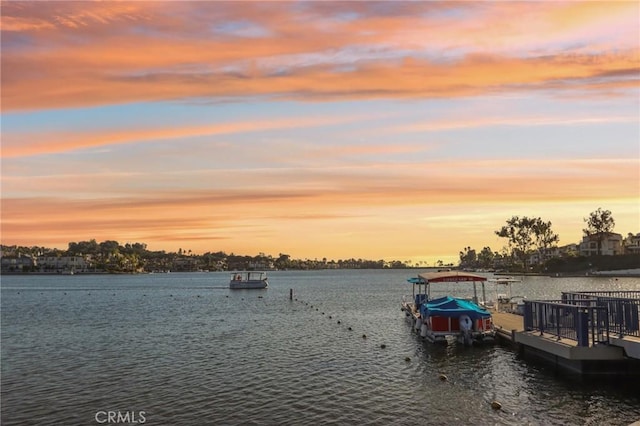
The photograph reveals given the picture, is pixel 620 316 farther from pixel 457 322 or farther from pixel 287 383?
pixel 287 383

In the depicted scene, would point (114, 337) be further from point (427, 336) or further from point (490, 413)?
point (490, 413)

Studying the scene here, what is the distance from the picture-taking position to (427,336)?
1686 inches

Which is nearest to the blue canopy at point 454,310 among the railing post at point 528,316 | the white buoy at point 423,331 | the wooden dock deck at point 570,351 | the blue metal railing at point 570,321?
the white buoy at point 423,331

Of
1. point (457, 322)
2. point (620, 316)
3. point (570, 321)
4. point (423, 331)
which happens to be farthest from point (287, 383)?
point (620, 316)

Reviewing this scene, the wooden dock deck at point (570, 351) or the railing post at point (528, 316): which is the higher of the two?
the railing post at point (528, 316)

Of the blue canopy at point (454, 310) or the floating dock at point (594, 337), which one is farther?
the blue canopy at point (454, 310)

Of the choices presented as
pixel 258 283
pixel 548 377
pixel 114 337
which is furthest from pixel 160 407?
pixel 258 283

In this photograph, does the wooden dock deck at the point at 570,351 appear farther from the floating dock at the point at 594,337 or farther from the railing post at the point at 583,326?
the railing post at the point at 583,326

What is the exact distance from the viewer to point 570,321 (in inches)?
1158

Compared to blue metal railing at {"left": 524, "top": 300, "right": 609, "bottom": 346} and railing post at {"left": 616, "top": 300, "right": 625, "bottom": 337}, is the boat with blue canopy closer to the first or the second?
blue metal railing at {"left": 524, "top": 300, "right": 609, "bottom": 346}

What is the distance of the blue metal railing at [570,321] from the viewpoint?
1073 inches

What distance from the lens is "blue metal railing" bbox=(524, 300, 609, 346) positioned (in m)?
27.3

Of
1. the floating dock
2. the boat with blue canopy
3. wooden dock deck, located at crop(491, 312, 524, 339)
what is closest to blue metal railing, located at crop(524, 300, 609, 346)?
the floating dock

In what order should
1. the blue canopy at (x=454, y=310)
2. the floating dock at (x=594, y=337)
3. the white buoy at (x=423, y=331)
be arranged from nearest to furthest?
the floating dock at (x=594, y=337)
the blue canopy at (x=454, y=310)
the white buoy at (x=423, y=331)
